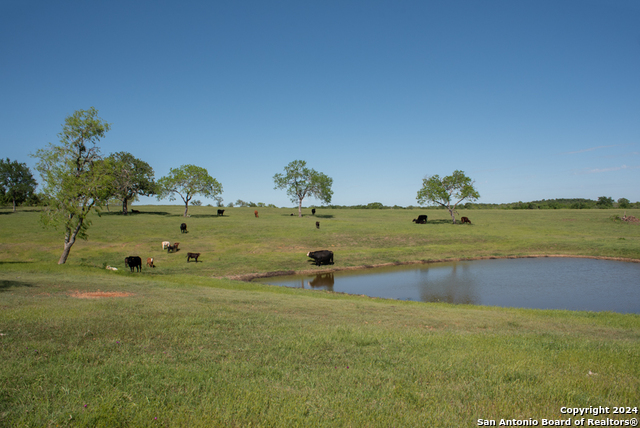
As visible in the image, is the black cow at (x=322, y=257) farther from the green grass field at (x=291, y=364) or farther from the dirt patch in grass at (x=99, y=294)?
the dirt patch in grass at (x=99, y=294)

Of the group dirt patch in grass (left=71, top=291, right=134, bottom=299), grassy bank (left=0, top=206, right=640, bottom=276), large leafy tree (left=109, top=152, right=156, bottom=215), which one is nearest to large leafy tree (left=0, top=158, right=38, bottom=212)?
large leafy tree (left=109, top=152, right=156, bottom=215)

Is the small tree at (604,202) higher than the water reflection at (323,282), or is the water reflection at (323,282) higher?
the small tree at (604,202)

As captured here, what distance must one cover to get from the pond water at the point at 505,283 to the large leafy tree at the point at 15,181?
79799 mm

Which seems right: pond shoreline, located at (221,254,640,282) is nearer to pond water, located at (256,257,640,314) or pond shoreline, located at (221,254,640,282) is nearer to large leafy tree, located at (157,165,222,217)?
pond water, located at (256,257,640,314)

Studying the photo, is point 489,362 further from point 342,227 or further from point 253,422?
point 342,227

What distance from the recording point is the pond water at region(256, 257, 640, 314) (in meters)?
19.3

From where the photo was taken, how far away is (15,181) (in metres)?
78.6

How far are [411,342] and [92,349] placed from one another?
6.10m

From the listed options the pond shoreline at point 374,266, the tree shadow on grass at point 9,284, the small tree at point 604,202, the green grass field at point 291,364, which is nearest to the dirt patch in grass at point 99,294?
the green grass field at point 291,364

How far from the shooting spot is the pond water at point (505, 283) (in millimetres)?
19328

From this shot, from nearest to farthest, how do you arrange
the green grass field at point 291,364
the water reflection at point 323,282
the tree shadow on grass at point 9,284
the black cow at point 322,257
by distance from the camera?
the green grass field at point 291,364, the tree shadow on grass at point 9,284, the water reflection at point 323,282, the black cow at point 322,257

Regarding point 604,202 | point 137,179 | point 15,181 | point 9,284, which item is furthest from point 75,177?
point 604,202

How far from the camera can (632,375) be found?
5.99 metres

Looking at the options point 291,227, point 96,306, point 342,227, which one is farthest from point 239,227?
point 96,306
